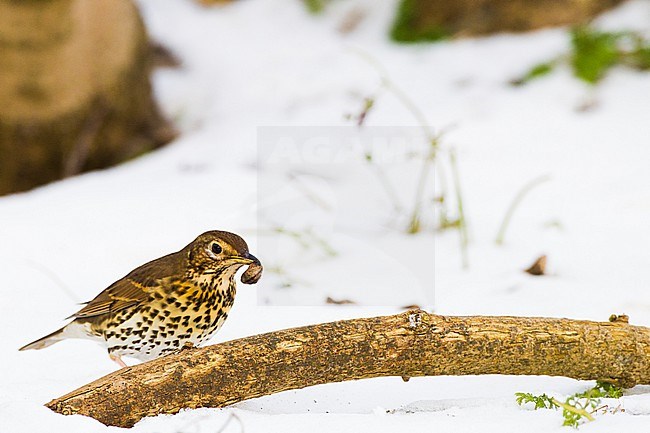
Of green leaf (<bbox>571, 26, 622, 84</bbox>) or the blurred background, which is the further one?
green leaf (<bbox>571, 26, 622, 84</bbox>)

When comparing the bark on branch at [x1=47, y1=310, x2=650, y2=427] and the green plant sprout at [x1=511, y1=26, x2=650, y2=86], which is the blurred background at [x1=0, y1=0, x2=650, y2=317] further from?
the bark on branch at [x1=47, y1=310, x2=650, y2=427]

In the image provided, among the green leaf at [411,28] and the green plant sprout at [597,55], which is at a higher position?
the green leaf at [411,28]

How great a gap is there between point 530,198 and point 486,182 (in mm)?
369

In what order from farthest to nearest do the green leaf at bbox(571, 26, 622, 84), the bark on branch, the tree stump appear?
1. the green leaf at bbox(571, 26, 622, 84)
2. the tree stump
3. the bark on branch

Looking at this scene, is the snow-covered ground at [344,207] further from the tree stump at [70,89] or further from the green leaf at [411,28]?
the tree stump at [70,89]

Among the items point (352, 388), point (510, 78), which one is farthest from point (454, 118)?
point (352, 388)

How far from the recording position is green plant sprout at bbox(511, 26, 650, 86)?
272 inches

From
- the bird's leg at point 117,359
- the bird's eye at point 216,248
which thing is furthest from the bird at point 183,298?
the bird's leg at point 117,359

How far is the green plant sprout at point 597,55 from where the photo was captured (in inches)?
272

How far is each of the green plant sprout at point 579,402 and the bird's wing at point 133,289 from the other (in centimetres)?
135

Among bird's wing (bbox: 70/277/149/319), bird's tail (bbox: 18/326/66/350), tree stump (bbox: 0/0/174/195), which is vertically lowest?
bird's tail (bbox: 18/326/66/350)

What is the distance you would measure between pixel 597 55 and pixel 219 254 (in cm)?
447

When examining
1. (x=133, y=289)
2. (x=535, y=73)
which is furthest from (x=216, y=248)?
(x=535, y=73)

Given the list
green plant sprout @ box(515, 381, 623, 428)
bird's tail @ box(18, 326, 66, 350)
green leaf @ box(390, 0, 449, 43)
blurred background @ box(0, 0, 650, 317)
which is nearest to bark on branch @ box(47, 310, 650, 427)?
green plant sprout @ box(515, 381, 623, 428)
